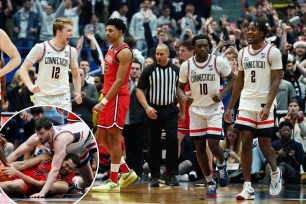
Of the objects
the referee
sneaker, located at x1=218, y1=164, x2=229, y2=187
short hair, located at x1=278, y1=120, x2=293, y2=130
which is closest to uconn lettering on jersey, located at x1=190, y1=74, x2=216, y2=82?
sneaker, located at x1=218, y1=164, x2=229, y2=187

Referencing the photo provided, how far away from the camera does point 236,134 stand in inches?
627

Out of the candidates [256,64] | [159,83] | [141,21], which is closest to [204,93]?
[256,64]

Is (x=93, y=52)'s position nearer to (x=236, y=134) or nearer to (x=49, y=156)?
(x=236, y=134)

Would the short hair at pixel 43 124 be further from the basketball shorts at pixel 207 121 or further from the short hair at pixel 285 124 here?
the short hair at pixel 285 124

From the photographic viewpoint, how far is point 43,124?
9062 millimetres

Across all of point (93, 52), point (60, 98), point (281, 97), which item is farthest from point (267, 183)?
point (93, 52)

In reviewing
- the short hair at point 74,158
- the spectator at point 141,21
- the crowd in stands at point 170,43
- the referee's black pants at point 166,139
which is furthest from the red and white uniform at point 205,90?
the spectator at point 141,21

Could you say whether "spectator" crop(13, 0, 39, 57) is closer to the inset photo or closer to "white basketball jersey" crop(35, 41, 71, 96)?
"white basketball jersey" crop(35, 41, 71, 96)

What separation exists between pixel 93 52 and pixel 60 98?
284 inches

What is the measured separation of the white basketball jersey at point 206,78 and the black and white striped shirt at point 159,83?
163 cm

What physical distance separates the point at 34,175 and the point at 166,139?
541cm

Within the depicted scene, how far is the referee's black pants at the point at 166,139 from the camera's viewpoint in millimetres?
14234

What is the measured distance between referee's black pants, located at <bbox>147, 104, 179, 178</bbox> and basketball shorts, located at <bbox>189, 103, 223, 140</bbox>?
1652mm

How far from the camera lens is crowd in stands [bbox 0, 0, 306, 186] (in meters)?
15.7
